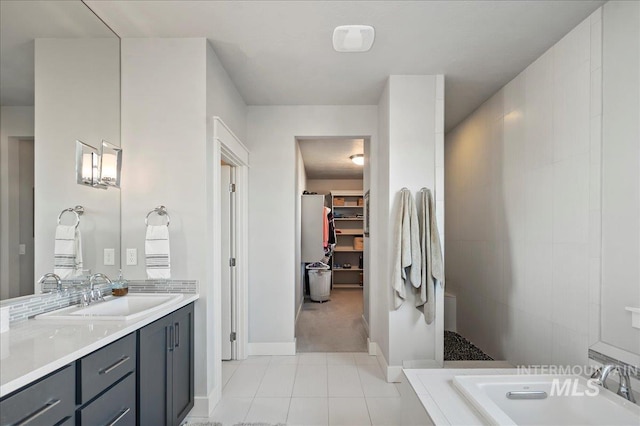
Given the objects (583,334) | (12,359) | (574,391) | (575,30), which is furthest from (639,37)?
(12,359)

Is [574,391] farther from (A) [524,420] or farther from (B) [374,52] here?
(B) [374,52]

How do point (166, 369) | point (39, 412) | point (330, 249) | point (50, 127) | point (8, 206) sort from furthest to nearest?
point (330, 249) < point (166, 369) < point (50, 127) < point (8, 206) < point (39, 412)

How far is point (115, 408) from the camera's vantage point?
1.42 metres

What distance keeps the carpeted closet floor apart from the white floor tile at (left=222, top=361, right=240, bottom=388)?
75 centimetres

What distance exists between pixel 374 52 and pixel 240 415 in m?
2.84

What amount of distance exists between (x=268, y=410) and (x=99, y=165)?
2.05 meters

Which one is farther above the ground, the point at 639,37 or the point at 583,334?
the point at 639,37

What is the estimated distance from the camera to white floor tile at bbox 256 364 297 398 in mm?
2592

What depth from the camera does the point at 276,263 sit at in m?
3.47

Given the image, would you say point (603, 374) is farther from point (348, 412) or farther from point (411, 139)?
point (411, 139)

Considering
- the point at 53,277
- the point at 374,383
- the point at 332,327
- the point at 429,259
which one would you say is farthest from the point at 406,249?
the point at 53,277

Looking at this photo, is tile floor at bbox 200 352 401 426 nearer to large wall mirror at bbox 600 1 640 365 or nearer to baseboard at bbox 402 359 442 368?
baseboard at bbox 402 359 442 368

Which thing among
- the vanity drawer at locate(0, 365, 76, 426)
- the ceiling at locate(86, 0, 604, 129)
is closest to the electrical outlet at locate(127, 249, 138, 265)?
the vanity drawer at locate(0, 365, 76, 426)

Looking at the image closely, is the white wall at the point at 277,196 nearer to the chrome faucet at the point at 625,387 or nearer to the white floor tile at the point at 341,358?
the white floor tile at the point at 341,358
